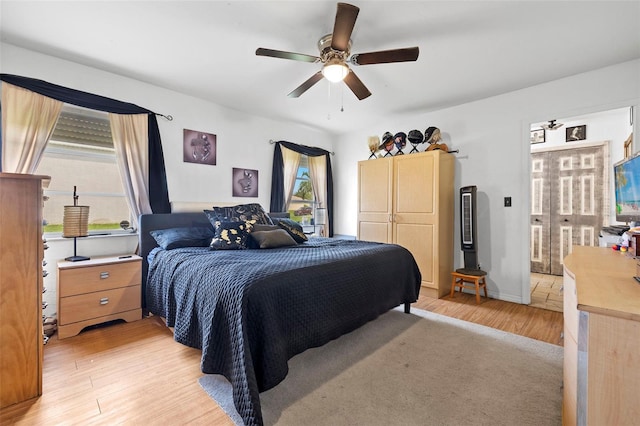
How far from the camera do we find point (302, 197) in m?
4.97

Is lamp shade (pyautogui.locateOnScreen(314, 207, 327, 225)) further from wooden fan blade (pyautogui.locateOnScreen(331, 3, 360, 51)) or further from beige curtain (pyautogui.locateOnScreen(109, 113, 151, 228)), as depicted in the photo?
wooden fan blade (pyautogui.locateOnScreen(331, 3, 360, 51))

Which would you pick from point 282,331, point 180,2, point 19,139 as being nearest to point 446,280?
point 282,331

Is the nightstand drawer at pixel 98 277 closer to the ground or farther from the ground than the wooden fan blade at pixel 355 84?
closer to the ground

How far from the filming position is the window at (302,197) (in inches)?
192

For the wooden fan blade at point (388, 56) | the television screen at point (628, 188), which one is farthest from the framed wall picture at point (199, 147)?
the television screen at point (628, 188)

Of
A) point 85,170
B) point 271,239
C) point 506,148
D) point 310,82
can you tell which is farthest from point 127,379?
point 506,148

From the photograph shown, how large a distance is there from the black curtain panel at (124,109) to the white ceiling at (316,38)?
0.31m

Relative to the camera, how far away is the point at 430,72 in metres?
2.87

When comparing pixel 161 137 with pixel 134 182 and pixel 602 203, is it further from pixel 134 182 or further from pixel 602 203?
pixel 602 203

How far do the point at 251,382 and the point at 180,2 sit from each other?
244 cm

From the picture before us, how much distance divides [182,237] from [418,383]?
2411 mm

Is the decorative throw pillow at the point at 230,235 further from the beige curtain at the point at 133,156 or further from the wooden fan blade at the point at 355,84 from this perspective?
the wooden fan blade at the point at 355,84

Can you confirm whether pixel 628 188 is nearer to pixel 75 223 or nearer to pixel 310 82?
pixel 310 82

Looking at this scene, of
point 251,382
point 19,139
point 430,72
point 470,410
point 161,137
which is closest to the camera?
point 251,382
